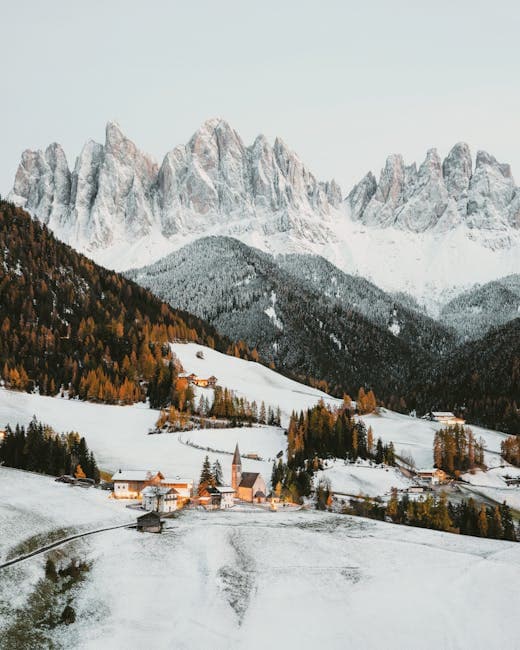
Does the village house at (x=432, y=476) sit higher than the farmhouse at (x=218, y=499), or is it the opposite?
the village house at (x=432, y=476)

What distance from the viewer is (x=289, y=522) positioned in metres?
74.4

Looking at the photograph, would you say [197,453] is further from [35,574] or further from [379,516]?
[35,574]

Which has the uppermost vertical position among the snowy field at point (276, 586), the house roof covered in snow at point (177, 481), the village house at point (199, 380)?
the village house at point (199, 380)

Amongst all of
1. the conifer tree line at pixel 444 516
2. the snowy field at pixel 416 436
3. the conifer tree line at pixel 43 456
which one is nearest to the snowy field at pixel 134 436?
the conifer tree line at pixel 43 456

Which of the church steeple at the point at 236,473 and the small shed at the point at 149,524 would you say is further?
the church steeple at the point at 236,473

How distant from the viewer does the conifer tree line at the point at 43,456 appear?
93500mm

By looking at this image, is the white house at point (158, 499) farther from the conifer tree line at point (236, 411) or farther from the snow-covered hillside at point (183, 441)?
the conifer tree line at point (236, 411)

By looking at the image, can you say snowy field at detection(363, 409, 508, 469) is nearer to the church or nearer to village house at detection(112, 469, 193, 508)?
the church

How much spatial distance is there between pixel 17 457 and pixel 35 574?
47.9 m

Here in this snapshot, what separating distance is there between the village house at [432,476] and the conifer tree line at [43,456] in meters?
54.3

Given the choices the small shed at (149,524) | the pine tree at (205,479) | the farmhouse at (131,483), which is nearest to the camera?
the small shed at (149,524)

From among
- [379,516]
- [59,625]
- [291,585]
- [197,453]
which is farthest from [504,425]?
[59,625]

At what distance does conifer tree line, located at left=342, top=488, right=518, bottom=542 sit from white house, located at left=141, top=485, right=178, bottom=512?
21.9 meters

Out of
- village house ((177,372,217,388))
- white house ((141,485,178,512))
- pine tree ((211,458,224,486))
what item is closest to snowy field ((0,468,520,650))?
white house ((141,485,178,512))
